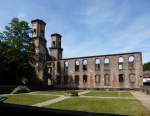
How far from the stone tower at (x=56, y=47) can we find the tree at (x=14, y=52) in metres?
12.7

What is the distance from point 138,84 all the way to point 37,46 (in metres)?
25.1

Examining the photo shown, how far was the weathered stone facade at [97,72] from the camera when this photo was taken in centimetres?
4000

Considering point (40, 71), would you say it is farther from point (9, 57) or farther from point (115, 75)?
point (115, 75)

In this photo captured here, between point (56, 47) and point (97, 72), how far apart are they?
583 inches

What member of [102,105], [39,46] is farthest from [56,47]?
[102,105]

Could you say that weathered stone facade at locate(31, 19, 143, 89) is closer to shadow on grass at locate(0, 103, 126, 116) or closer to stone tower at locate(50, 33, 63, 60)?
stone tower at locate(50, 33, 63, 60)

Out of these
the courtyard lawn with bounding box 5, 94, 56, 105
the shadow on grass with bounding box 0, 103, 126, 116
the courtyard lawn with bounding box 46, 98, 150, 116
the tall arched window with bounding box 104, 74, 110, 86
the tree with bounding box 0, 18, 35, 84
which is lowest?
the courtyard lawn with bounding box 5, 94, 56, 105

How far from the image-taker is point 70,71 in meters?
46.8

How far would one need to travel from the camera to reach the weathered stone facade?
40.0 meters

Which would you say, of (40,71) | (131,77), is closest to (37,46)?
(40,71)

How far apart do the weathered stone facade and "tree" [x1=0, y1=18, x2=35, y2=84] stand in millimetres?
9721

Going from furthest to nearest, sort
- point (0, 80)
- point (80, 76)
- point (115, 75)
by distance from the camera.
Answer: point (80, 76) → point (115, 75) → point (0, 80)

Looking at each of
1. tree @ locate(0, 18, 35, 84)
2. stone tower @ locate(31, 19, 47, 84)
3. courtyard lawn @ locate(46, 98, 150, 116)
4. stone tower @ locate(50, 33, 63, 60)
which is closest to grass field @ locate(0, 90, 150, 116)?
courtyard lawn @ locate(46, 98, 150, 116)

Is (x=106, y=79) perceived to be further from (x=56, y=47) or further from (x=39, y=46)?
(x=39, y=46)
